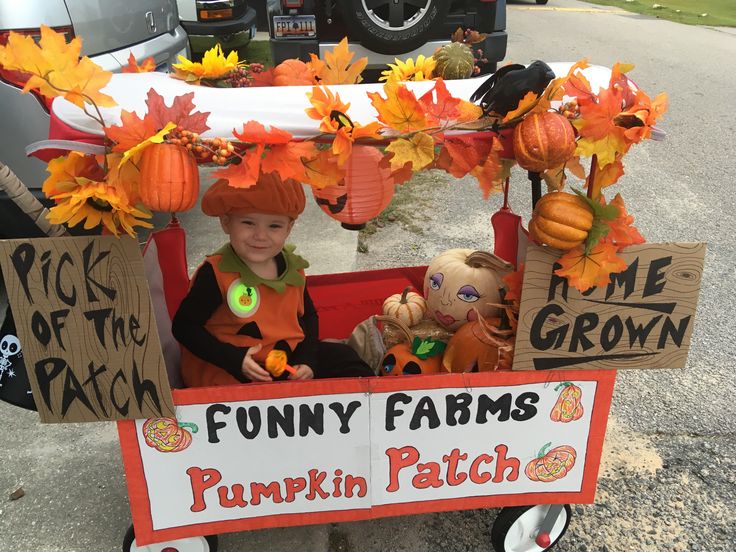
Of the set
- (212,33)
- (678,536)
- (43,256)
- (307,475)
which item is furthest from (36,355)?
(212,33)

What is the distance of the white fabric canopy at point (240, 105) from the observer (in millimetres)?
1286

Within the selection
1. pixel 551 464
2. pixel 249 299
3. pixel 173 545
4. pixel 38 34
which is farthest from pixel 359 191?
pixel 38 34

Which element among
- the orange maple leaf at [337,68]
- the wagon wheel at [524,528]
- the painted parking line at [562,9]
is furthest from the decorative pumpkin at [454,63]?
the painted parking line at [562,9]

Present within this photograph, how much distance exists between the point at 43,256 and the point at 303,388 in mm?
692

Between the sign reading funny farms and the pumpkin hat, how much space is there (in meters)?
0.50

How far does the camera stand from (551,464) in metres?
1.81

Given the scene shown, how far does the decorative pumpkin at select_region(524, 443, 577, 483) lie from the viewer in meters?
1.79

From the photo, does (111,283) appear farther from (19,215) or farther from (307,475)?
(19,215)

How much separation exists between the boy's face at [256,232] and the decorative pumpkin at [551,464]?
98 cm

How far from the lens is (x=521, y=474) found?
5.95 ft

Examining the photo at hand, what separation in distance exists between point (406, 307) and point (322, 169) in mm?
1022

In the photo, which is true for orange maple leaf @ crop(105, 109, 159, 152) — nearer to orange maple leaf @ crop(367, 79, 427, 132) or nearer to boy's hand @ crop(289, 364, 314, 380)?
orange maple leaf @ crop(367, 79, 427, 132)

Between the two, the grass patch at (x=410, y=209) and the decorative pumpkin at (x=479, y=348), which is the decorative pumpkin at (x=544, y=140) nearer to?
the decorative pumpkin at (x=479, y=348)

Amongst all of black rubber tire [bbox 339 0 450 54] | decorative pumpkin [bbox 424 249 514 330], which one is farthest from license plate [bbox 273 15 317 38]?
decorative pumpkin [bbox 424 249 514 330]
